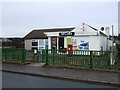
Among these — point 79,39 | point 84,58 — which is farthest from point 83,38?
point 84,58

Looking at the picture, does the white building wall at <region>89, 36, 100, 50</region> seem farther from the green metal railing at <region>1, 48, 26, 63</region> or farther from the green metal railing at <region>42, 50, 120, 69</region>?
the green metal railing at <region>1, 48, 26, 63</region>

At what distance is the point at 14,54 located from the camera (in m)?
10.8

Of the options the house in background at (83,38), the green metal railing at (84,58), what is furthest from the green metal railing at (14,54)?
the house in background at (83,38)

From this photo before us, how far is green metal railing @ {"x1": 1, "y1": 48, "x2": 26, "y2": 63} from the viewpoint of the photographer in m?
10.5

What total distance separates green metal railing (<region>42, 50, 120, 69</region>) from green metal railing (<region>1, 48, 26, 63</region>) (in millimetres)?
1920

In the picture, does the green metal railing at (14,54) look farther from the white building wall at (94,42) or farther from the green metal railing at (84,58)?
the white building wall at (94,42)

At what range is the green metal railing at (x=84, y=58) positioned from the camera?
26.6 ft

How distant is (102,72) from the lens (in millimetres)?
7684

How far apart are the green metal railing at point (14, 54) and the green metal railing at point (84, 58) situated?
1.92 metres

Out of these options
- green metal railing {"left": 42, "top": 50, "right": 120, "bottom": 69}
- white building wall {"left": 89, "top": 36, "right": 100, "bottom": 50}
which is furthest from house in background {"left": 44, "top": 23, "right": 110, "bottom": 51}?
green metal railing {"left": 42, "top": 50, "right": 120, "bottom": 69}

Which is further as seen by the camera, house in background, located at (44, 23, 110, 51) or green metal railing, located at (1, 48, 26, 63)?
house in background, located at (44, 23, 110, 51)

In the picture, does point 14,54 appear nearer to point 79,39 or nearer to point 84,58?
point 84,58

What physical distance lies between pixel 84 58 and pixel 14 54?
18.7ft

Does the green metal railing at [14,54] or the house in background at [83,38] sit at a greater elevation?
the house in background at [83,38]
